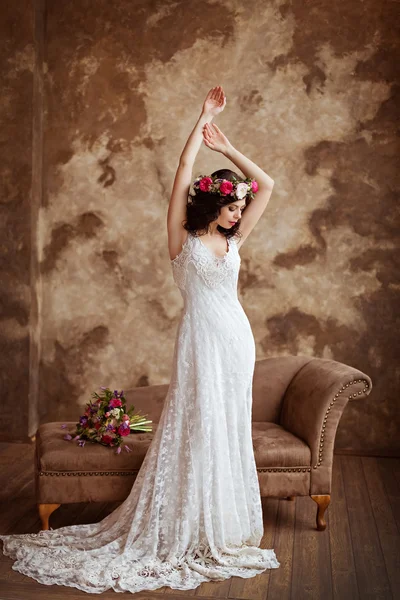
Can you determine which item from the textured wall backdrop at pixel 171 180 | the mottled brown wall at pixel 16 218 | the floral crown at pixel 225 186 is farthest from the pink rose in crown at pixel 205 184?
the mottled brown wall at pixel 16 218

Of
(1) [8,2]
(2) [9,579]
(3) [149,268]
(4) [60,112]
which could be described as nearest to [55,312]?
(3) [149,268]

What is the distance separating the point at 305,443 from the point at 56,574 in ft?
5.30

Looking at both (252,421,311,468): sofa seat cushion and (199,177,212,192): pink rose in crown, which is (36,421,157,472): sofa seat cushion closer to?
(252,421,311,468): sofa seat cushion

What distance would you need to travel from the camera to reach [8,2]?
6102 millimetres

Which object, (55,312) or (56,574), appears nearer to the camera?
(56,574)

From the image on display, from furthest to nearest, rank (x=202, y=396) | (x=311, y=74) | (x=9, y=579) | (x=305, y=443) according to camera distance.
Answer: (x=311, y=74), (x=305, y=443), (x=202, y=396), (x=9, y=579)

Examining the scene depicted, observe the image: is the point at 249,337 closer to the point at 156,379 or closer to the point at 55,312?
the point at 156,379

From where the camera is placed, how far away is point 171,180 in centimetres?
619

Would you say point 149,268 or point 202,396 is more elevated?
point 149,268

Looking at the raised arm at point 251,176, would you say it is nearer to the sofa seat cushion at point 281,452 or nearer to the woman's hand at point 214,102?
the woman's hand at point 214,102

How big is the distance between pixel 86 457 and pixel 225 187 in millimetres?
1711

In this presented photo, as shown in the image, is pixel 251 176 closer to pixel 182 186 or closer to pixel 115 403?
pixel 182 186

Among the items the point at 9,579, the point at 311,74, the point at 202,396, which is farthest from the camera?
the point at 311,74

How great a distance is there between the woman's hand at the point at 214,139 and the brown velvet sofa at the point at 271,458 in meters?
1.54
